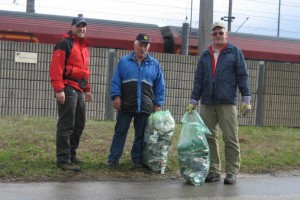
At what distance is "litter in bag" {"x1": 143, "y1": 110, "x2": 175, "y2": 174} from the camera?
24.1ft

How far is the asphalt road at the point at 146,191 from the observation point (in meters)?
6.00

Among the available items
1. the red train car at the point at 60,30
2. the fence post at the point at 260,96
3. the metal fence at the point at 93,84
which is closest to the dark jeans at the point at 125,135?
the metal fence at the point at 93,84

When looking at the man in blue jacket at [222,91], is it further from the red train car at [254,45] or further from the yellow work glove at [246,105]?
the red train car at [254,45]

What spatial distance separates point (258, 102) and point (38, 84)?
552 centimetres

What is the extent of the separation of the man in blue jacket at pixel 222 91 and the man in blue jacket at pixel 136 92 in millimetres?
657

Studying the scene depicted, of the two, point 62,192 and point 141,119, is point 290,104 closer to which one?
point 141,119

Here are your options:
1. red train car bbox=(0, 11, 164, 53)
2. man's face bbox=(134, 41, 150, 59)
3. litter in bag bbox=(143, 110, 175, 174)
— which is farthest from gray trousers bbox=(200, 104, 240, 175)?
red train car bbox=(0, 11, 164, 53)

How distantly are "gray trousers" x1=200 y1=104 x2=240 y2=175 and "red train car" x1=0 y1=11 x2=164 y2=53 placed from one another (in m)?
8.69

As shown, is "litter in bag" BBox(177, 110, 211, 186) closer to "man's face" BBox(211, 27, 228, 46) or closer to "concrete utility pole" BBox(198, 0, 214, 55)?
"man's face" BBox(211, 27, 228, 46)

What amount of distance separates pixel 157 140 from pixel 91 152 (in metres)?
1.33

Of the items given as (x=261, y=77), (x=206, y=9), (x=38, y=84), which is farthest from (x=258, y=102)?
(x=38, y=84)

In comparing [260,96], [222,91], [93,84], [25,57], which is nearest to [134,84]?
[222,91]

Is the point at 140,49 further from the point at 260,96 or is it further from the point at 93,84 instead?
the point at 260,96

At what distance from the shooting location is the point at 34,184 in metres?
6.48
